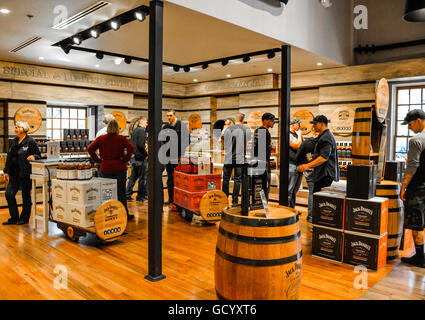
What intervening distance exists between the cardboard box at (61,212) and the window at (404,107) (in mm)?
5905

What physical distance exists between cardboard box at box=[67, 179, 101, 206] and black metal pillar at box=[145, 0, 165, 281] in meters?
1.30

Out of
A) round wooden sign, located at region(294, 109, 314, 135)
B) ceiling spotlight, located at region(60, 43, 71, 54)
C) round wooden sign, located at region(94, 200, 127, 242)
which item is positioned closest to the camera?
round wooden sign, located at region(94, 200, 127, 242)

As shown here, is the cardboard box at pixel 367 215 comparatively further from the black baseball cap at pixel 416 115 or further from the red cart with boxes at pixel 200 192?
the red cart with boxes at pixel 200 192

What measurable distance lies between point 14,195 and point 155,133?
3.23 meters

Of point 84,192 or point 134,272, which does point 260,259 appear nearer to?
point 134,272

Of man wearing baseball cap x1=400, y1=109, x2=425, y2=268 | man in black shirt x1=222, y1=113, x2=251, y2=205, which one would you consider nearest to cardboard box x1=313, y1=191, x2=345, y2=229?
man wearing baseball cap x1=400, y1=109, x2=425, y2=268

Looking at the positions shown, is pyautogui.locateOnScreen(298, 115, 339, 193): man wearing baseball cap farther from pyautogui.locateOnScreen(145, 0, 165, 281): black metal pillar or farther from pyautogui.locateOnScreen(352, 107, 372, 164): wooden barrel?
pyautogui.locateOnScreen(145, 0, 165, 281): black metal pillar

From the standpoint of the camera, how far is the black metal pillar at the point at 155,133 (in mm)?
3172

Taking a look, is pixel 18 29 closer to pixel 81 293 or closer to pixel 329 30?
pixel 81 293

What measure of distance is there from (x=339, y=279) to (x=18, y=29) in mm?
5010

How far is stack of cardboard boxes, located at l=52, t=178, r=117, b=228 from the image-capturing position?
4148 millimetres

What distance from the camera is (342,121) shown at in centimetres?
681

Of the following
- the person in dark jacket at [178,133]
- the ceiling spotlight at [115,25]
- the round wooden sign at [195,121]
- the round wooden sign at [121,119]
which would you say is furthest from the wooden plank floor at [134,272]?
the round wooden sign at [195,121]

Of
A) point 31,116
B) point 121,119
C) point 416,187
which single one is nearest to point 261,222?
point 416,187
